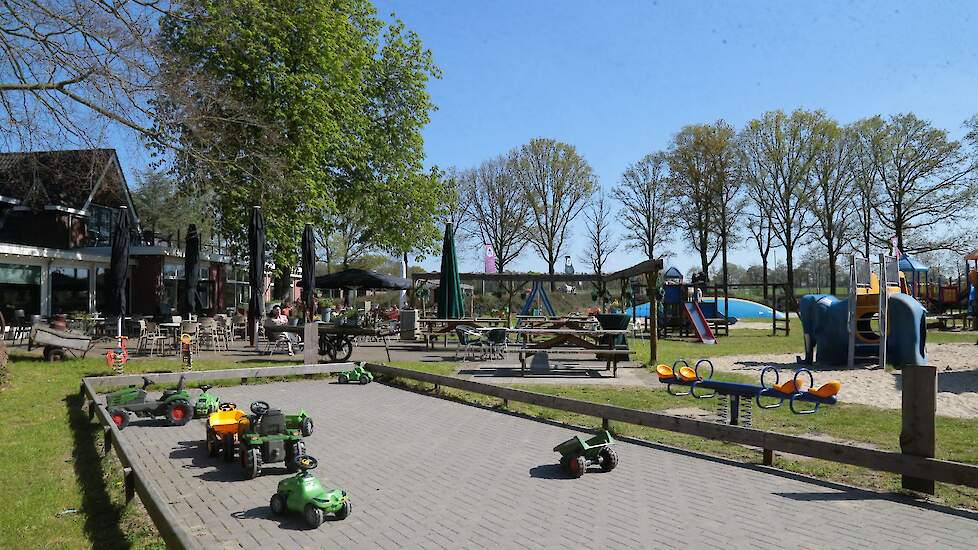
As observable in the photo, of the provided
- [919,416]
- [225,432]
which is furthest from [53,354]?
[919,416]

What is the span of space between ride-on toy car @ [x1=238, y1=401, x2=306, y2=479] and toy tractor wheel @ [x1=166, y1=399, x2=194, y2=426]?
2453 millimetres

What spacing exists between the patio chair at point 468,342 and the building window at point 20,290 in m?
Answer: 14.2

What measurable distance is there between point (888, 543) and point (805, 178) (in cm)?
4492

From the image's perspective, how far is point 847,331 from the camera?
52.9ft

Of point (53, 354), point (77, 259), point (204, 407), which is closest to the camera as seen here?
point (204, 407)

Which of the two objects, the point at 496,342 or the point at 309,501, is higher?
the point at 496,342


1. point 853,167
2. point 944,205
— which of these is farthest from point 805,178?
point 944,205

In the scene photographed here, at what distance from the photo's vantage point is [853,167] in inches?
1715

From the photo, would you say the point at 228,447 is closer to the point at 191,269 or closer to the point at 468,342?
the point at 468,342

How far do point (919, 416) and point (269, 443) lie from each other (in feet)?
18.2

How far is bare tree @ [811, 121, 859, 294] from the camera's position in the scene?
43.4 metres

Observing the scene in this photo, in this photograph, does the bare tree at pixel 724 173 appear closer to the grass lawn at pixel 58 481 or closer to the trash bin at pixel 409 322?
the trash bin at pixel 409 322

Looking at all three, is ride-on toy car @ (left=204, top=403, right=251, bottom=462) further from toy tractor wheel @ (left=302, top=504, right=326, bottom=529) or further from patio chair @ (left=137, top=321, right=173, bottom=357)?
patio chair @ (left=137, top=321, right=173, bottom=357)

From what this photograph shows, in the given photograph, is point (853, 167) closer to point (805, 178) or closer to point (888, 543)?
point (805, 178)
